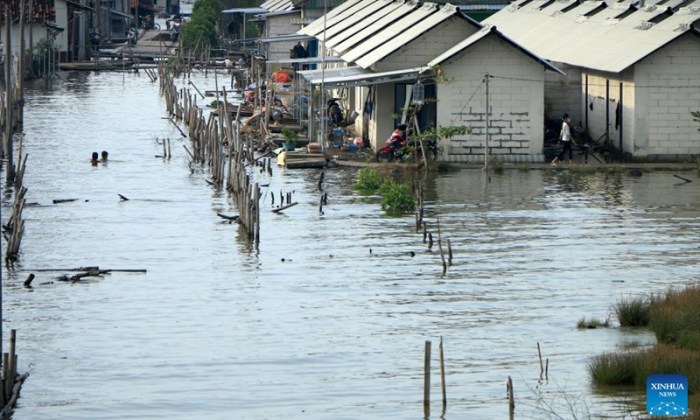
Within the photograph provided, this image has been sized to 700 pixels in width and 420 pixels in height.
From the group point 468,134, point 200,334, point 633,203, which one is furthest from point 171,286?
point 468,134

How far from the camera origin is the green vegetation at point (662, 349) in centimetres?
1708

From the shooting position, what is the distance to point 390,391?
18.1 m

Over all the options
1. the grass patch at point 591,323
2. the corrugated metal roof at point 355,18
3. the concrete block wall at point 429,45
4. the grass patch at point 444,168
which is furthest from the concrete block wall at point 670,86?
the corrugated metal roof at point 355,18

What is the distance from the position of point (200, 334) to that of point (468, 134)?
17.1 meters

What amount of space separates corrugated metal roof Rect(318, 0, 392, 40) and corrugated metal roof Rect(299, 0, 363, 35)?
914 millimetres

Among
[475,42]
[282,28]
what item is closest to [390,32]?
[475,42]

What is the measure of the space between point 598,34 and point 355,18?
1414cm

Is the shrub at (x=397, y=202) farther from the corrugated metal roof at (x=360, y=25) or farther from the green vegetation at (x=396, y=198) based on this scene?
the corrugated metal roof at (x=360, y=25)

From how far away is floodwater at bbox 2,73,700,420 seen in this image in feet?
59.5

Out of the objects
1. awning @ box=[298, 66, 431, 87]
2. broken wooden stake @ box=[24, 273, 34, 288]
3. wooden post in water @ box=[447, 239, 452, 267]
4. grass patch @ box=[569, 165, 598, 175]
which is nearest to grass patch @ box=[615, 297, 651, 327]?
wooden post in water @ box=[447, 239, 452, 267]

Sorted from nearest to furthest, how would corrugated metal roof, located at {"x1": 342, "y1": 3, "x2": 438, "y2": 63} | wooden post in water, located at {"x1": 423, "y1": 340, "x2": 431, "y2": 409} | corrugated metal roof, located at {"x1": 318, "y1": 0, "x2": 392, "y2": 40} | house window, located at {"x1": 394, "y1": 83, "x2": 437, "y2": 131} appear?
→ 1. wooden post in water, located at {"x1": 423, "y1": 340, "x2": 431, "y2": 409}
2. house window, located at {"x1": 394, "y1": 83, "x2": 437, "y2": 131}
3. corrugated metal roof, located at {"x1": 342, "y1": 3, "x2": 438, "y2": 63}
4. corrugated metal roof, located at {"x1": 318, "y1": 0, "x2": 392, "y2": 40}

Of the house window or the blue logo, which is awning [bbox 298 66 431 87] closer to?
the house window

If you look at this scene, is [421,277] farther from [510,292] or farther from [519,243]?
[519,243]

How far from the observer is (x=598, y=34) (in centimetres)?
4303
